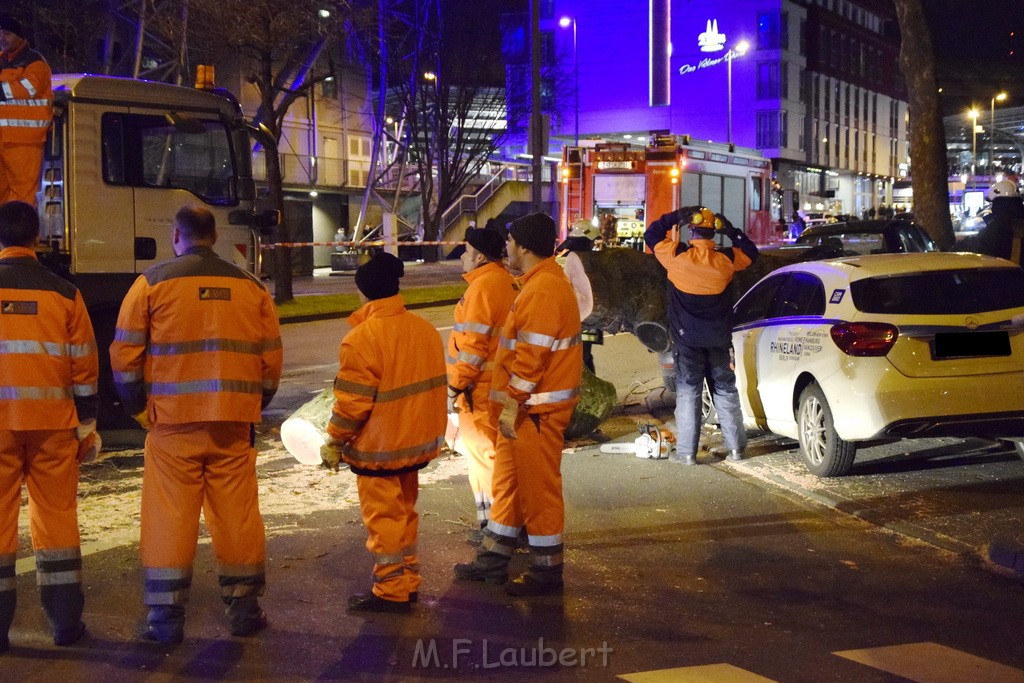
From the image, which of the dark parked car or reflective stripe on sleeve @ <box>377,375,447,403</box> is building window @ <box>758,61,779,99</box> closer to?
the dark parked car


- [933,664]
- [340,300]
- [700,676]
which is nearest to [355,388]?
[700,676]

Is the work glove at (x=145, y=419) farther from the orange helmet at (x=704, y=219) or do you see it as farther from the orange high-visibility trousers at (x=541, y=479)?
the orange helmet at (x=704, y=219)

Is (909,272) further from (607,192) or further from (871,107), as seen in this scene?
(871,107)

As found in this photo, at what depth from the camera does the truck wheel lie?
7.87 m

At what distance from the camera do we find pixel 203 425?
484 cm

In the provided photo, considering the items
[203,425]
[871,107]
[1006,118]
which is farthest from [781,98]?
[203,425]

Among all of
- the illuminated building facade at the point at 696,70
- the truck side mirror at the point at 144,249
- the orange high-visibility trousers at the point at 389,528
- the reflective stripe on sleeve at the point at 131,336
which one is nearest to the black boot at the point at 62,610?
the reflective stripe on sleeve at the point at 131,336

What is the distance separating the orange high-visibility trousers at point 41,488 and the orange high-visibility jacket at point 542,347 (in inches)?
79.0

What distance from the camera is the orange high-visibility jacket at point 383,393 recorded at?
511 cm

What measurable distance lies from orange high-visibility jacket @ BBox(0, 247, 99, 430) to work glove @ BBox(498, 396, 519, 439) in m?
→ 1.84

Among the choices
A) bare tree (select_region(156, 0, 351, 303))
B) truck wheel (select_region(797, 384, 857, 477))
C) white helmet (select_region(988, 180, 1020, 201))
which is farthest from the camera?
bare tree (select_region(156, 0, 351, 303))

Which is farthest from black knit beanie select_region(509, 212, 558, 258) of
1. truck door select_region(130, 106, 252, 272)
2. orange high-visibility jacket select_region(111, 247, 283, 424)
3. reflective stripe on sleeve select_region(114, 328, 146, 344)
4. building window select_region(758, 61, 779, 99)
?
building window select_region(758, 61, 779, 99)

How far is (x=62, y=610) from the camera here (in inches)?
189

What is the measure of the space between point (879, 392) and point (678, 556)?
2.00 meters
